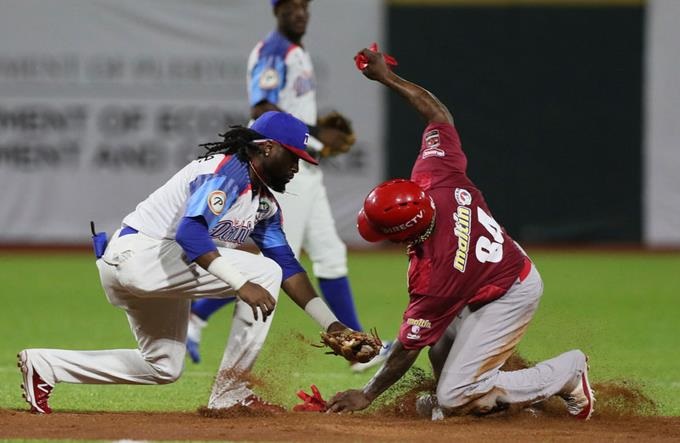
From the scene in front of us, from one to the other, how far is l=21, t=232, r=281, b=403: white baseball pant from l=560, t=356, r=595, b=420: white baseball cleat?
1.66m

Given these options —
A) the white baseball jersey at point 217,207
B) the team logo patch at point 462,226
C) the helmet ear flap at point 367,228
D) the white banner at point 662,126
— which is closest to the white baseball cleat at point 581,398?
the team logo patch at point 462,226

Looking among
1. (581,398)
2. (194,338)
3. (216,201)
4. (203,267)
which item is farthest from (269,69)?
(581,398)

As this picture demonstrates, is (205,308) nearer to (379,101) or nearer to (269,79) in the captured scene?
(269,79)

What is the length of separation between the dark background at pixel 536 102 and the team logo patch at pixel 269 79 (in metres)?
8.90

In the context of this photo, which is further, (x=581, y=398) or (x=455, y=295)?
(x=581, y=398)

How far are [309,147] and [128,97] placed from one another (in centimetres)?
905

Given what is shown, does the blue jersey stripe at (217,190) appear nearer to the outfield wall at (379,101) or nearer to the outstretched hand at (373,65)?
the outstretched hand at (373,65)

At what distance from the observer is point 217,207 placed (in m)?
6.02

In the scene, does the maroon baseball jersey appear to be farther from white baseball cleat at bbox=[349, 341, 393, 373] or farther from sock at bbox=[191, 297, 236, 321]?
sock at bbox=[191, 297, 236, 321]

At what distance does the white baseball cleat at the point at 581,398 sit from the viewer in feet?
21.4

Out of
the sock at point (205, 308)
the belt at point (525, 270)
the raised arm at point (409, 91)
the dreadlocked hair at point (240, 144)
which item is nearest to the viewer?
the dreadlocked hair at point (240, 144)

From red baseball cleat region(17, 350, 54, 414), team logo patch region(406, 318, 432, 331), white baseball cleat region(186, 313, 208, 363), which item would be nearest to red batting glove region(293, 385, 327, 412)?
team logo patch region(406, 318, 432, 331)

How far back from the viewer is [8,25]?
1783 cm

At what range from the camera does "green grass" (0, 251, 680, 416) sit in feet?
24.0
